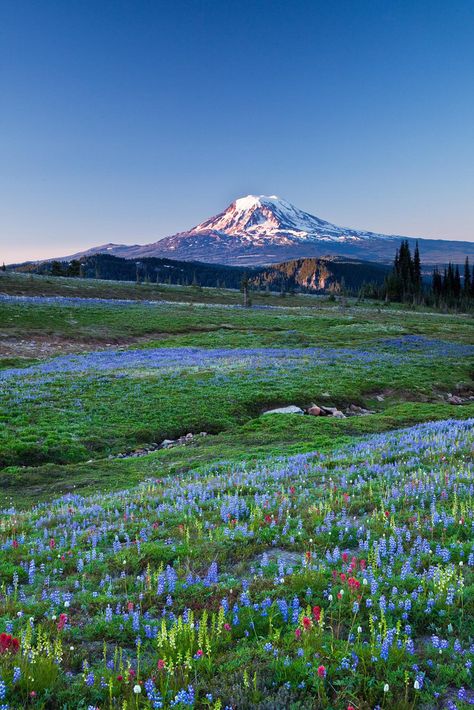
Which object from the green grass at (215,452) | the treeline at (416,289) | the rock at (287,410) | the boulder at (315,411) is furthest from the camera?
the treeline at (416,289)

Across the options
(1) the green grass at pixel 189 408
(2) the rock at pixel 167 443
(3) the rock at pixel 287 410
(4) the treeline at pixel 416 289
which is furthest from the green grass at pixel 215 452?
(4) the treeline at pixel 416 289

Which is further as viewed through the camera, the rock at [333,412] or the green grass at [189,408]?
the rock at [333,412]

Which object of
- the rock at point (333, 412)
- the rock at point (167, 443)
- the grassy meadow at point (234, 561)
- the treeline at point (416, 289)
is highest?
the treeline at point (416, 289)

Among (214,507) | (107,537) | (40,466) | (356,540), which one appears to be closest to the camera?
(356,540)

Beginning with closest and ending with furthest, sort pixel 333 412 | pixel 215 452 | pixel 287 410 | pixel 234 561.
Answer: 1. pixel 234 561
2. pixel 215 452
3. pixel 287 410
4. pixel 333 412

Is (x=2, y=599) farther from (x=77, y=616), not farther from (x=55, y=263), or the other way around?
(x=55, y=263)

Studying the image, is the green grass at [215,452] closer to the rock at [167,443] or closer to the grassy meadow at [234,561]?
the grassy meadow at [234,561]

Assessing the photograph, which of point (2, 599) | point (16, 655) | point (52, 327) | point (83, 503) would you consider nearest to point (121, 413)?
point (83, 503)

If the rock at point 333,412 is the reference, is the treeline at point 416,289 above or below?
above

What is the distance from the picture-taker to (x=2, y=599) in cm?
617

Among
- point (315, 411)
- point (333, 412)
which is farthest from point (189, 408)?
point (333, 412)

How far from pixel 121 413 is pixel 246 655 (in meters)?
19.5

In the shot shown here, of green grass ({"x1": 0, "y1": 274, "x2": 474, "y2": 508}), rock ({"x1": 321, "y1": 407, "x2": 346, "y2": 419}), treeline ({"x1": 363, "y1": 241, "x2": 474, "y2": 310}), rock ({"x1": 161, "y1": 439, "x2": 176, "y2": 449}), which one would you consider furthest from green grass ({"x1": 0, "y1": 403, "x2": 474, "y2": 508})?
treeline ({"x1": 363, "y1": 241, "x2": 474, "y2": 310})

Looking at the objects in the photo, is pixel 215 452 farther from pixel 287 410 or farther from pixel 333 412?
pixel 333 412
